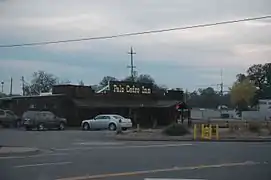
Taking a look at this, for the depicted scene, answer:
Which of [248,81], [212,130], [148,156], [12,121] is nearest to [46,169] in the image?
[148,156]

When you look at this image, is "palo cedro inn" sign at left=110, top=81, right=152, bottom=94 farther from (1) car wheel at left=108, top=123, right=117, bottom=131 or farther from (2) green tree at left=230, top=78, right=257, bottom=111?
(2) green tree at left=230, top=78, right=257, bottom=111

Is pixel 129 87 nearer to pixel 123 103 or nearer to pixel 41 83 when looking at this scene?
pixel 123 103

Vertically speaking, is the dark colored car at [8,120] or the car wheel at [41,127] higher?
the dark colored car at [8,120]

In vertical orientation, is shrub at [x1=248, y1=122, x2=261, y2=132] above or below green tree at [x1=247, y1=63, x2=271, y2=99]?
below

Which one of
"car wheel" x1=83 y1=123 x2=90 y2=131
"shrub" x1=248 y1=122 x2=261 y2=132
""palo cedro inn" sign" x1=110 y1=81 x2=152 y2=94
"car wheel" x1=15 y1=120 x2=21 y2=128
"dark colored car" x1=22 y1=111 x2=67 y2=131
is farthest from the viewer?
""palo cedro inn" sign" x1=110 y1=81 x2=152 y2=94

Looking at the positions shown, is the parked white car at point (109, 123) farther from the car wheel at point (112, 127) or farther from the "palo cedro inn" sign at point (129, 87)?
the "palo cedro inn" sign at point (129, 87)

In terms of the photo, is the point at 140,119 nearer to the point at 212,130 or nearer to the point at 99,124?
the point at 99,124

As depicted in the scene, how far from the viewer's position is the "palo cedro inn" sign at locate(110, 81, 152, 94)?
62812 millimetres

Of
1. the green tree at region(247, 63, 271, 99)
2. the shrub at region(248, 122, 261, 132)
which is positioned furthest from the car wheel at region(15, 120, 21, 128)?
the green tree at region(247, 63, 271, 99)

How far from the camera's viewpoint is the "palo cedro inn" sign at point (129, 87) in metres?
62.8

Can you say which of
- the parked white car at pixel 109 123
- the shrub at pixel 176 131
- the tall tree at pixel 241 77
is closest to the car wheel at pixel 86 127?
the parked white car at pixel 109 123

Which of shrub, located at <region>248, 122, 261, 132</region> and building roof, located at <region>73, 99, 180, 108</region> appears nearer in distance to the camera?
shrub, located at <region>248, 122, 261, 132</region>

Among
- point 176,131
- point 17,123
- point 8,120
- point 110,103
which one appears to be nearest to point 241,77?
point 110,103

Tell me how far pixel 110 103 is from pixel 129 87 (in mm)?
4822
